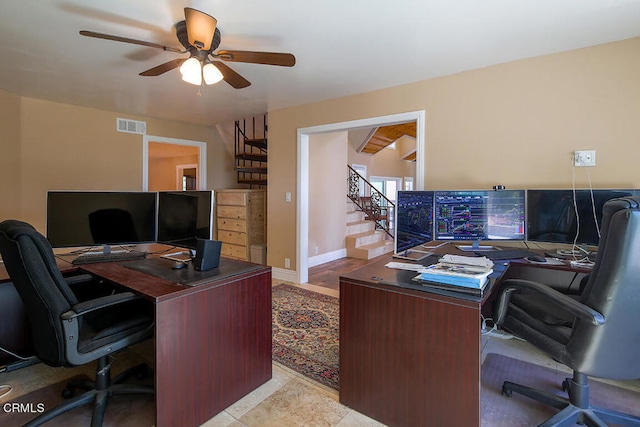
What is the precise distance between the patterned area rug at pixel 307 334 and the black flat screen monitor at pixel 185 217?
42.6 inches

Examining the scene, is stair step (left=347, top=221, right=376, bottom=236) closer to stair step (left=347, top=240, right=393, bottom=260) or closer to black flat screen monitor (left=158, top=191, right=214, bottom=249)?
stair step (left=347, top=240, right=393, bottom=260)

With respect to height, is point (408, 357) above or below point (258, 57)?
below

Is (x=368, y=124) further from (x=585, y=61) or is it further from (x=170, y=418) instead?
(x=170, y=418)

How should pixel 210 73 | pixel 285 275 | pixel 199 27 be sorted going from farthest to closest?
pixel 285 275
pixel 210 73
pixel 199 27

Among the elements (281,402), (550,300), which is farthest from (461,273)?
(281,402)

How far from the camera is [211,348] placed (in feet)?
5.38

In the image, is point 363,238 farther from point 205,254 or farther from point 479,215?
point 205,254

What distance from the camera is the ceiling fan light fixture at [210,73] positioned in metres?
2.08

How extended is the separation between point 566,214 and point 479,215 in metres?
0.57

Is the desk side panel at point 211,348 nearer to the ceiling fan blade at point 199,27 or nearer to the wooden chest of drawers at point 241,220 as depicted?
the ceiling fan blade at point 199,27

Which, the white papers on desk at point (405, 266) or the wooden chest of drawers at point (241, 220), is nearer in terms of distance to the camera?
the white papers on desk at point (405, 266)

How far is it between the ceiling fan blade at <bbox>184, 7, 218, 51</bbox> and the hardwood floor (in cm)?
271

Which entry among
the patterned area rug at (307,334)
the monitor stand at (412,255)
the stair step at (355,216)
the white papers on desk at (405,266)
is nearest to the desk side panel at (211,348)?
the patterned area rug at (307,334)

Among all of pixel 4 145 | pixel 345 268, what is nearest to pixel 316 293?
pixel 345 268
